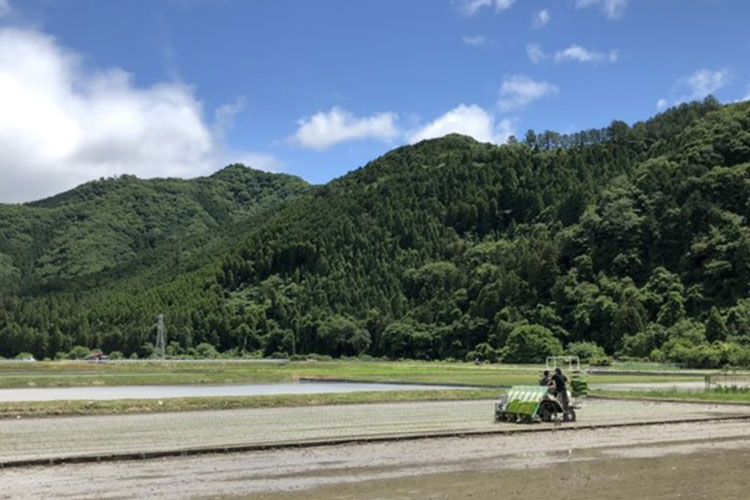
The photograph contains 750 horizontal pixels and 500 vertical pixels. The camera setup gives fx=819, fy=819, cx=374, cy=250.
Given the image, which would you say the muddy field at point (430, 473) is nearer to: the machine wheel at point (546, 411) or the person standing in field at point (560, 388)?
the machine wheel at point (546, 411)

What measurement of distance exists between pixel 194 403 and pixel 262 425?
31.6ft

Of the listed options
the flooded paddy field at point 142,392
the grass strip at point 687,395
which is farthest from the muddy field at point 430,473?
the flooded paddy field at point 142,392

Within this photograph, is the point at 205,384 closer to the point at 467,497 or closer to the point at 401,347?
the point at 467,497

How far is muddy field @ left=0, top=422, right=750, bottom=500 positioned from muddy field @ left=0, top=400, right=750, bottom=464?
2.50m

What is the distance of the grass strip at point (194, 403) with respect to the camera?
31531mm

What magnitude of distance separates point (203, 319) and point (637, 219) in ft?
343

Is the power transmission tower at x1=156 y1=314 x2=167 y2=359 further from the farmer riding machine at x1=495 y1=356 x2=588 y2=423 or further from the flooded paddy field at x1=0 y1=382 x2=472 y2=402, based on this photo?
the farmer riding machine at x1=495 y1=356 x2=588 y2=423

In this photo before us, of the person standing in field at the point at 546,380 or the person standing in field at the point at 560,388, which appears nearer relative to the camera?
the person standing in field at the point at 560,388

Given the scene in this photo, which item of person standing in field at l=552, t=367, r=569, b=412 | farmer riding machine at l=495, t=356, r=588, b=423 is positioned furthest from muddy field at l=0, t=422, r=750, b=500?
person standing in field at l=552, t=367, r=569, b=412

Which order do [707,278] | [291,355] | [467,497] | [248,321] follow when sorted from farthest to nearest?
[248,321] < [291,355] < [707,278] < [467,497]

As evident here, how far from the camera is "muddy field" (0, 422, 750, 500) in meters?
13.3

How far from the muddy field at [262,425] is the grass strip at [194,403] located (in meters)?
1.80

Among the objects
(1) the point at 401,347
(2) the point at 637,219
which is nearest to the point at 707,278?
(2) the point at 637,219

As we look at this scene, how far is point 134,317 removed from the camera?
196 metres
